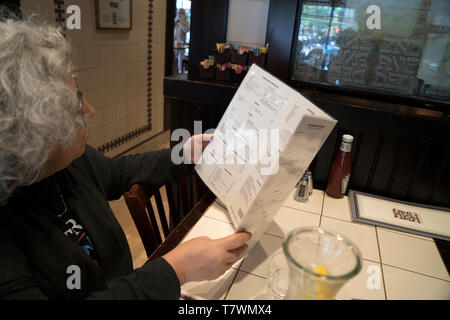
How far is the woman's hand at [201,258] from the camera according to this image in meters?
0.78

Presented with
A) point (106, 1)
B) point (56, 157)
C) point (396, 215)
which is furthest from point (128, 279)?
point (106, 1)

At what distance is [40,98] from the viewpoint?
0.64 m

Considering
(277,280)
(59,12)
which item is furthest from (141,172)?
(59,12)

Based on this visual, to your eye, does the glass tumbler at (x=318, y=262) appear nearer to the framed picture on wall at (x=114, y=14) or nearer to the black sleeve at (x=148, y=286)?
the black sleeve at (x=148, y=286)

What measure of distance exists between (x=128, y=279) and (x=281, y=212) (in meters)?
0.66

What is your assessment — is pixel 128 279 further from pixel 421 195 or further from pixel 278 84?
pixel 421 195

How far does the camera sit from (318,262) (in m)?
0.68

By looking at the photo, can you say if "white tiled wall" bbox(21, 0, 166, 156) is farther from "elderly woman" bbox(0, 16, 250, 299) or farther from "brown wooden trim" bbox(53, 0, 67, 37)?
"elderly woman" bbox(0, 16, 250, 299)

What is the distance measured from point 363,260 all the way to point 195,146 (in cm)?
66

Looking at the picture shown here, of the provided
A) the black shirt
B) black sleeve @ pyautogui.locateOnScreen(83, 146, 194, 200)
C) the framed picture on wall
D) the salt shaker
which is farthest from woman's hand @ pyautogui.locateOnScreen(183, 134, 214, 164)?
the framed picture on wall

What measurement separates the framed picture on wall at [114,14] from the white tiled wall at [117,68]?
0.05 meters

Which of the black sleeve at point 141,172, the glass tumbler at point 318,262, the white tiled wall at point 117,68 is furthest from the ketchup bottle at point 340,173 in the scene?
the white tiled wall at point 117,68

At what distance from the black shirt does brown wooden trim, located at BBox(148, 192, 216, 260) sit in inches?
5.9

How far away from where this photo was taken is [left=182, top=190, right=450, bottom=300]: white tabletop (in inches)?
34.2
